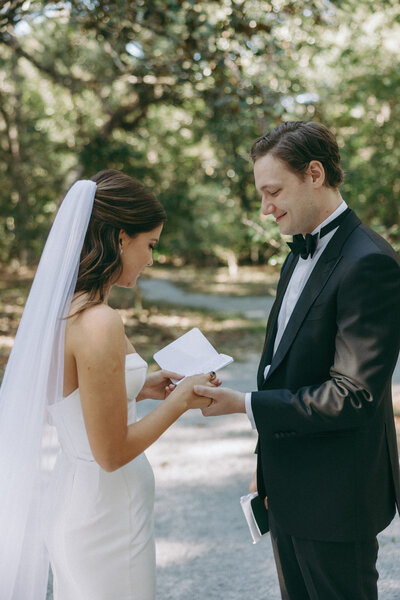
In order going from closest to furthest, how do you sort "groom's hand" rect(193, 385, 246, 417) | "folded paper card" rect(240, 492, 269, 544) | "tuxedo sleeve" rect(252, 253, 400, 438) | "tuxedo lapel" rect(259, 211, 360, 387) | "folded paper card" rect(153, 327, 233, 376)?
"tuxedo sleeve" rect(252, 253, 400, 438) → "tuxedo lapel" rect(259, 211, 360, 387) → "groom's hand" rect(193, 385, 246, 417) → "folded paper card" rect(153, 327, 233, 376) → "folded paper card" rect(240, 492, 269, 544)

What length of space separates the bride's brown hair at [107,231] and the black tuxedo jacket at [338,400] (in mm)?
678

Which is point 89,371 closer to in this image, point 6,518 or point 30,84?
point 6,518

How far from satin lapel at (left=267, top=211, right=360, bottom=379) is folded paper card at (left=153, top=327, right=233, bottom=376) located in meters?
0.37

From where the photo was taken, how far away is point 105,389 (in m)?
1.87

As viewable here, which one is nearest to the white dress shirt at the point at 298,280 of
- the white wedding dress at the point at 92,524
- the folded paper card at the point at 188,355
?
the folded paper card at the point at 188,355

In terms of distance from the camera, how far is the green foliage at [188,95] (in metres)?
7.17

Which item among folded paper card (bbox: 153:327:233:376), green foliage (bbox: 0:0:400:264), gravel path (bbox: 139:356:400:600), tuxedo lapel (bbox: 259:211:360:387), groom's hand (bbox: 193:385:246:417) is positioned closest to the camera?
tuxedo lapel (bbox: 259:211:360:387)

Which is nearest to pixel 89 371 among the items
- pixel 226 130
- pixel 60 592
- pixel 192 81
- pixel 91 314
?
pixel 91 314

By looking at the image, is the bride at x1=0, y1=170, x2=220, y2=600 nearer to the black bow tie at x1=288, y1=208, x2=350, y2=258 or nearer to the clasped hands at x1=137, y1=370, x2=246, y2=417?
the clasped hands at x1=137, y1=370, x2=246, y2=417

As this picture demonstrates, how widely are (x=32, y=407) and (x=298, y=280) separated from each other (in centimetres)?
115

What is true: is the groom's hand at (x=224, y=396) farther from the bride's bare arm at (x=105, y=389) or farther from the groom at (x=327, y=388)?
the bride's bare arm at (x=105, y=389)

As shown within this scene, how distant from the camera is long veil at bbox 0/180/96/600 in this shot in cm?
210

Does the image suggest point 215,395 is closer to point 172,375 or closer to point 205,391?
point 205,391

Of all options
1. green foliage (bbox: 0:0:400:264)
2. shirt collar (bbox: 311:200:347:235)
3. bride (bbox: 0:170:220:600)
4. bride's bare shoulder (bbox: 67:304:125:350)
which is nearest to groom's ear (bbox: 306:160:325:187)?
shirt collar (bbox: 311:200:347:235)
